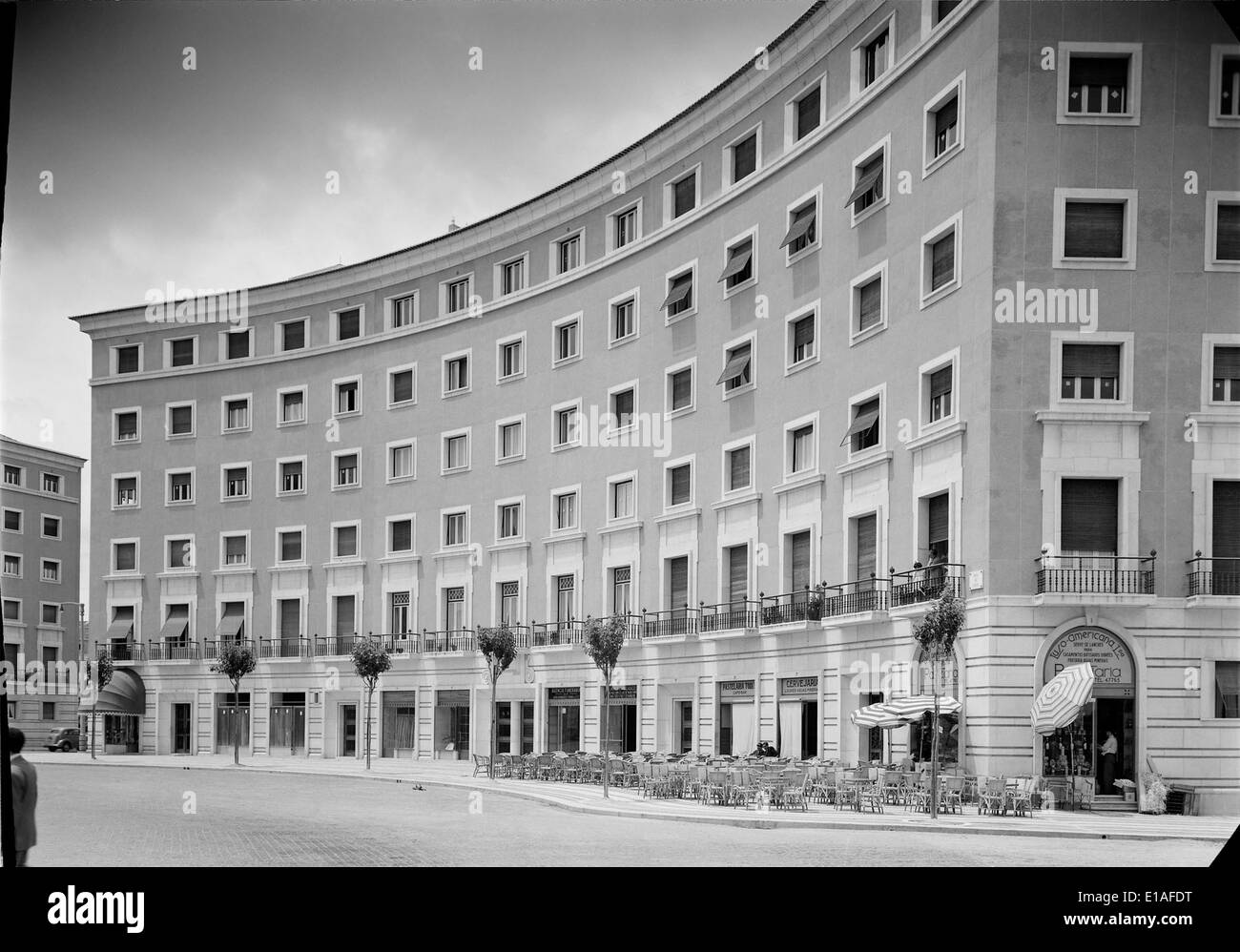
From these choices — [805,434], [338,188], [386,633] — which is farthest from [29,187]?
[386,633]

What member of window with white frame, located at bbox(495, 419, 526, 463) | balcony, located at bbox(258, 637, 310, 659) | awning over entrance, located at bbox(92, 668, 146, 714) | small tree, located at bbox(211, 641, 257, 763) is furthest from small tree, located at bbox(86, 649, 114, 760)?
window with white frame, located at bbox(495, 419, 526, 463)

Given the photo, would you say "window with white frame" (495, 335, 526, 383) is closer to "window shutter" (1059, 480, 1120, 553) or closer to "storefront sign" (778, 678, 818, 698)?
"storefront sign" (778, 678, 818, 698)

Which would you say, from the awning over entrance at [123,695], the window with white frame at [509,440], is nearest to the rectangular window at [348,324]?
the window with white frame at [509,440]

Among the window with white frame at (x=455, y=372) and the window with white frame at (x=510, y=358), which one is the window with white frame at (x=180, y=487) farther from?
the window with white frame at (x=510, y=358)

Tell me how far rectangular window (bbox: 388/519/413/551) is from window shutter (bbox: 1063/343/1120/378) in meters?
29.9

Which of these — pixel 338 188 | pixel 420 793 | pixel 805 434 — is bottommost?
pixel 420 793

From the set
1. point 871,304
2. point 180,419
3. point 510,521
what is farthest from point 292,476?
point 871,304

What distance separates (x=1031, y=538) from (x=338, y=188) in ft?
52.6

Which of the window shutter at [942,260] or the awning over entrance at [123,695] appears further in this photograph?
the awning over entrance at [123,695]

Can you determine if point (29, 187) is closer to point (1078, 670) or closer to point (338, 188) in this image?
point (338, 188)

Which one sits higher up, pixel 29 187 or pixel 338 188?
pixel 338 188

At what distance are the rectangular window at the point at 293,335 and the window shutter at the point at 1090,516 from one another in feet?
113

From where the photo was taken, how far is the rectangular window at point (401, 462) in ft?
177

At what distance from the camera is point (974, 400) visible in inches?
1193
